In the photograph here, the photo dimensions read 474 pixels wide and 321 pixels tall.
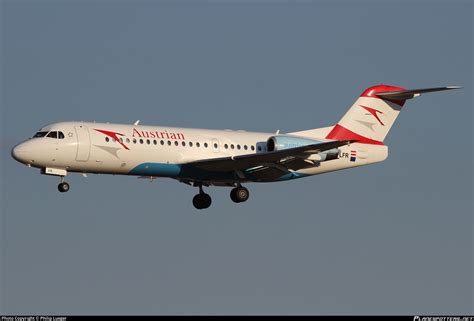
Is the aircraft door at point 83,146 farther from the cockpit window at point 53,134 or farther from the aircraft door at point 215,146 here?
the aircraft door at point 215,146

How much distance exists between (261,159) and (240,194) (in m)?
2.24

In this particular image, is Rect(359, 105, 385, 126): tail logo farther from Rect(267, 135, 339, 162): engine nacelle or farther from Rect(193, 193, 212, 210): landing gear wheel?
Rect(193, 193, 212, 210): landing gear wheel

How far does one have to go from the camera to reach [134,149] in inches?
1740

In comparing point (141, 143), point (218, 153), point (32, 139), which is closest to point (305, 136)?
point (218, 153)

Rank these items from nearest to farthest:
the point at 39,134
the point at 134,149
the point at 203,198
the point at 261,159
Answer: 1. the point at 39,134
2. the point at 134,149
3. the point at 261,159
4. the point at 203,198

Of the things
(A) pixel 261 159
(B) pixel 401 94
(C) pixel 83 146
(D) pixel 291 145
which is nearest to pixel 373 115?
(B) pixel 401 94

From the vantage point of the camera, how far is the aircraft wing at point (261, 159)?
44812 millimetres

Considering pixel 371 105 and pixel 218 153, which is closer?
pixel 218 153

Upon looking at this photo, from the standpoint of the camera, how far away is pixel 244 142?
47188 mm

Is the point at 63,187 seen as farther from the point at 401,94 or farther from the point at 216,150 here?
the point at 401,94

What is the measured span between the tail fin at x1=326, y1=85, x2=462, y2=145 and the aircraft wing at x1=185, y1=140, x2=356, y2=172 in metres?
4.39

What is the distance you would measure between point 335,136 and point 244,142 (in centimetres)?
475

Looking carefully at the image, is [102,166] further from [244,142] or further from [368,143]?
[368,143]

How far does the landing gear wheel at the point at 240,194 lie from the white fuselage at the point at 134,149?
42 cm
